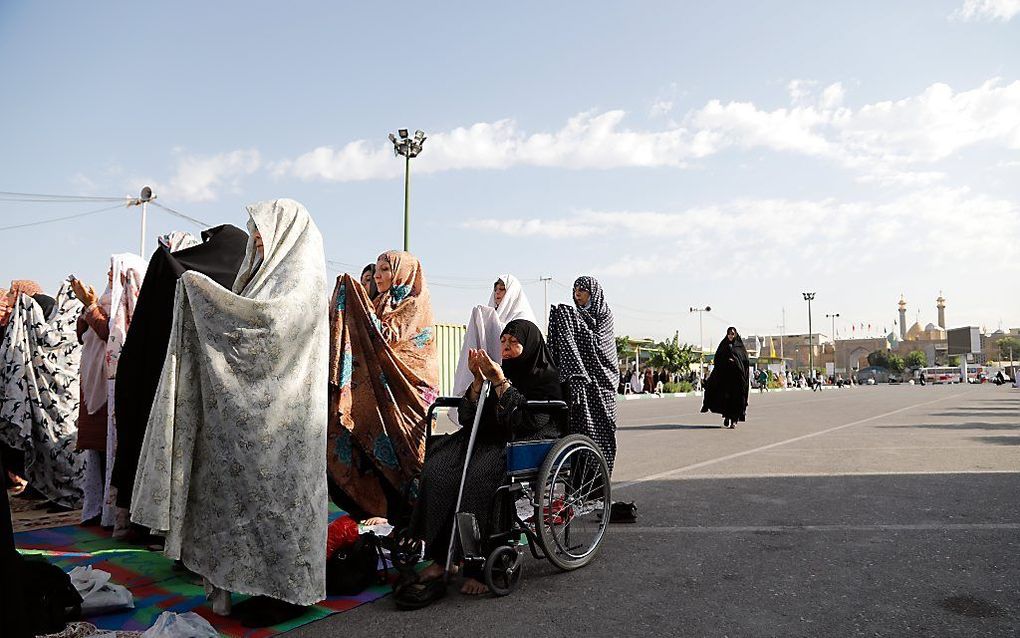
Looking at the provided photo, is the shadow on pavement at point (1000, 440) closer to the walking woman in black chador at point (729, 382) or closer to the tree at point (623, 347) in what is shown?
the walking woman in black chador at point (729, 382)

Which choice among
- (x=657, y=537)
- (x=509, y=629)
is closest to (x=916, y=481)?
(x=657, y=537)

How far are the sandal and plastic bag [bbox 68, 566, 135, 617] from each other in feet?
4.20

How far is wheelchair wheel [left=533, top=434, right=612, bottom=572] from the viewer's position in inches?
153

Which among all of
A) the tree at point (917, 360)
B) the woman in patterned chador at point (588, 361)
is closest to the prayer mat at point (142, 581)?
the woman in patterned chador at point (588, 361)

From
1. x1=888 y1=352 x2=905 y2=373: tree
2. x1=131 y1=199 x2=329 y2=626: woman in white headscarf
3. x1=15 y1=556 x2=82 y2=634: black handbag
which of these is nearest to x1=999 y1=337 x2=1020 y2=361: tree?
x1=888 y1=352 x2=905 y2=373: tree

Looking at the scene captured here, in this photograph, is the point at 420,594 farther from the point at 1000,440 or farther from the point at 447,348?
the point at 447,348

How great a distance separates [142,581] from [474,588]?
183 centimetres

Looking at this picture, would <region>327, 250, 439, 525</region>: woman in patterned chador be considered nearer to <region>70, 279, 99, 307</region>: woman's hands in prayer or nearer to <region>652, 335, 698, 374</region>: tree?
<region>70, 279, 99, 307</region>: woman's hands in prayer

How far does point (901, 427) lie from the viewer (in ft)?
48.0

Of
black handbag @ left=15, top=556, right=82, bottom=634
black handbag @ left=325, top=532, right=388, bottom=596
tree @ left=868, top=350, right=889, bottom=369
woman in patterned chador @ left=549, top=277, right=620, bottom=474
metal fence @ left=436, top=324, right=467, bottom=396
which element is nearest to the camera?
black handbag @ left=15, top=556, right=82, bottom=634

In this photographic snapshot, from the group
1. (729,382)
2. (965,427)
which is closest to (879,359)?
(965,427)

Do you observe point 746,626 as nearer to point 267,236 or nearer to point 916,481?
point 267,236

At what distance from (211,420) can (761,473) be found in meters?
6.02

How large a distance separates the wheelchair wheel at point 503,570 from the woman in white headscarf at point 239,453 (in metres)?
0.79
